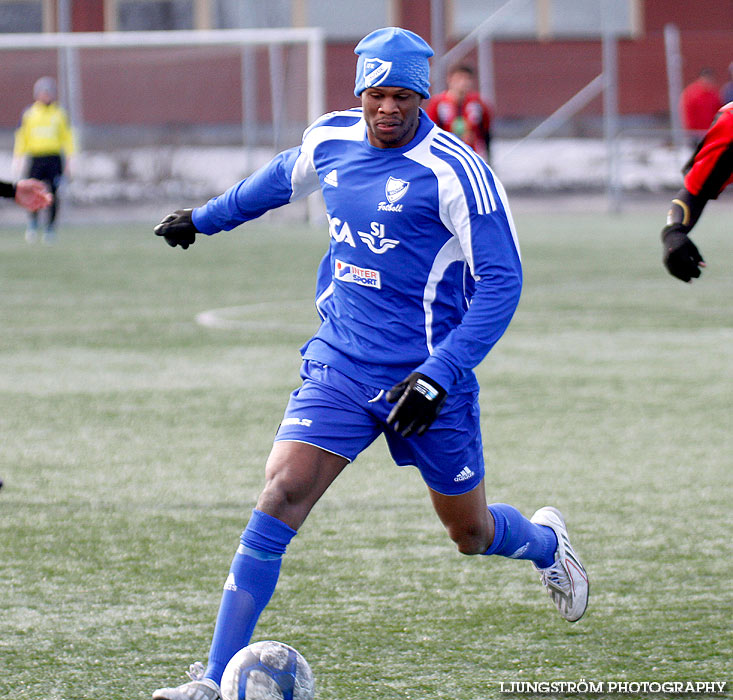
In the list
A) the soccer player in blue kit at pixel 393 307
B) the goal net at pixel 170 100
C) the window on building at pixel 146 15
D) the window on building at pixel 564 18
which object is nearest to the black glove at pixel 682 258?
the soccer player in blue kit at pixel 393 307

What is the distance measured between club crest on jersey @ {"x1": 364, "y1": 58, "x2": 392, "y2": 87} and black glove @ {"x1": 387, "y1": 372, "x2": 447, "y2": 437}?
860 mm

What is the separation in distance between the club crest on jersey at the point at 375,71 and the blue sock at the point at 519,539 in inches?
57.5

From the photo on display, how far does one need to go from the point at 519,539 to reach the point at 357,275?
1090 millimetres

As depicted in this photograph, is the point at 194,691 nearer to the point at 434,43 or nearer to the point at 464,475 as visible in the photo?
the point at 464,475

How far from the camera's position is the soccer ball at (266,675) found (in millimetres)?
3645

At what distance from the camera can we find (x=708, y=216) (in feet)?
80.0

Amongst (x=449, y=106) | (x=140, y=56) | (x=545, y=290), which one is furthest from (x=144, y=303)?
(x=140, y=56)

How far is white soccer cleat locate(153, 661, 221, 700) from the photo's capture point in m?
3.55

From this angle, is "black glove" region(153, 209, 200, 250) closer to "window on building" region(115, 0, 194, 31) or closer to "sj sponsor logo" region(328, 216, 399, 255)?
"sj sponsor logo" region(328, 216, 399, 255)

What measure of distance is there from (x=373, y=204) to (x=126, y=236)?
1766 cm

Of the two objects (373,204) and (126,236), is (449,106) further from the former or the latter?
(373,204)

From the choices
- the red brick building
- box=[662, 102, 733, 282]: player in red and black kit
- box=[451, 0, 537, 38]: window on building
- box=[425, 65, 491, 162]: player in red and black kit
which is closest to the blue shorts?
box=[662, 102, 733, 282]: player in red and black kit

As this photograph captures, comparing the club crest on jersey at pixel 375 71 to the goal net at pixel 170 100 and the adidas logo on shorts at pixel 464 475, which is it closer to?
the adidas logo on shorts at pixel 464 475

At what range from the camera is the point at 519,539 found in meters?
4.68
